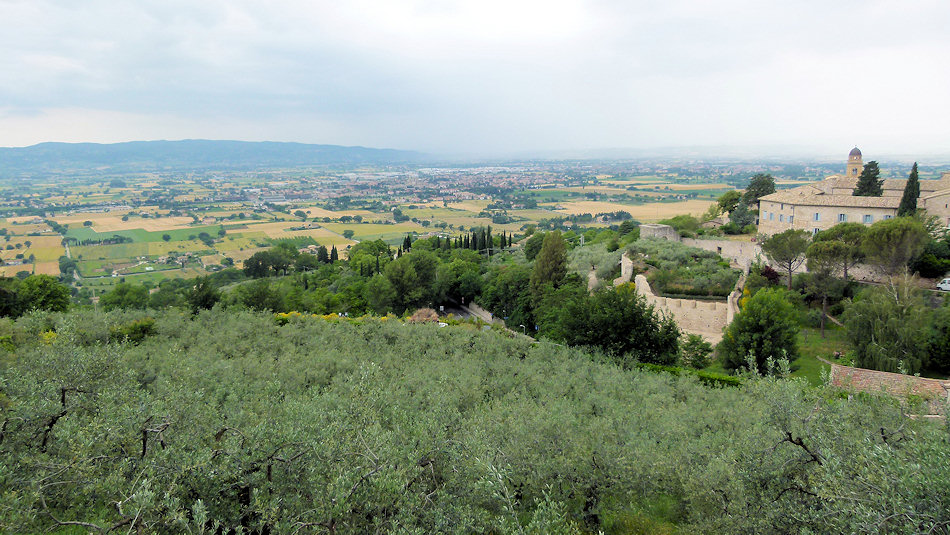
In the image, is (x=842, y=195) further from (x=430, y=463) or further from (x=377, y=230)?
(x=377, y=230)

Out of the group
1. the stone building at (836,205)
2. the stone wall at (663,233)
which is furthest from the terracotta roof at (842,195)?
the stone wall at (663,233)

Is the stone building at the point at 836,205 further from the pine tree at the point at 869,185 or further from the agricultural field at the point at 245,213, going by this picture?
the agricultural field at the point at 245,213

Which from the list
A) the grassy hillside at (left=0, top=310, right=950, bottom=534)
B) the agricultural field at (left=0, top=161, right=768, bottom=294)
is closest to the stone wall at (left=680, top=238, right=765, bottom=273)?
the grassy hillside at (left=0, top=310, right=950, bottom=534)

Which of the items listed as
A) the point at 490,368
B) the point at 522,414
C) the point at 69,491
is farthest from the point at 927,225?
the point at 69,491

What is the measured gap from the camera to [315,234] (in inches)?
3346

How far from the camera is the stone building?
1176 inches

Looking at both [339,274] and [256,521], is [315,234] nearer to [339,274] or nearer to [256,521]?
[339,274]

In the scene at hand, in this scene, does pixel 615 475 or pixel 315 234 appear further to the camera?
pixel 315 234

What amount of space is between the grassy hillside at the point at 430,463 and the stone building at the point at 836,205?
86.6ft

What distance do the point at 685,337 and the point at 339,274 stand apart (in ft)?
123

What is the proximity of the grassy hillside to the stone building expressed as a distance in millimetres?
26408

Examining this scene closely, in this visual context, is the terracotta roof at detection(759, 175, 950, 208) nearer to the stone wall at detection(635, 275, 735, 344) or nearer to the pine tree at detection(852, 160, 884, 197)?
the pine tree at detection(852, 160, 884, 197)

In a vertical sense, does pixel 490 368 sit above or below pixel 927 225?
below

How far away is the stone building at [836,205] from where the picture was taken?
29872 millimetres
